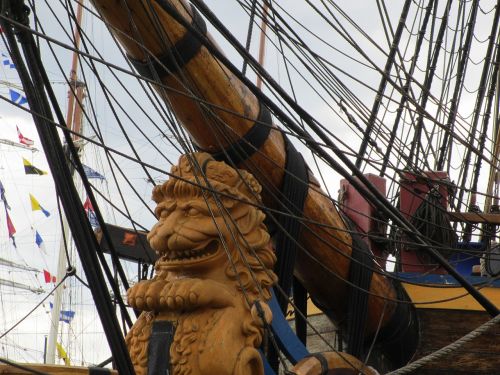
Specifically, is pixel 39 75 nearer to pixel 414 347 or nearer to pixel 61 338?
pixel 414 347

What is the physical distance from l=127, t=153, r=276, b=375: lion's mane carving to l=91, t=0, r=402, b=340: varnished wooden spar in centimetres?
23

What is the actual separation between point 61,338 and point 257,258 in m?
22.6

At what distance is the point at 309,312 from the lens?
18.0 ft

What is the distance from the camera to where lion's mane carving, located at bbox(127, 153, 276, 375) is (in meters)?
3.48

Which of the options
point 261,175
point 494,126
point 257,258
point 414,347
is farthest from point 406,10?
point 257,258

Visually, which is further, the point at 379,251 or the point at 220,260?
the point at 379,251

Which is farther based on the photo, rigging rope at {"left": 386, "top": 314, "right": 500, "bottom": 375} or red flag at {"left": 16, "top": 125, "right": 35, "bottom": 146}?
red flag at {"left": 16, "top": 125, "right": 35, "bottom": 146}

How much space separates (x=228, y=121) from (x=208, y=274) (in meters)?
0.73

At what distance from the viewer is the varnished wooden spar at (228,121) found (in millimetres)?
3703

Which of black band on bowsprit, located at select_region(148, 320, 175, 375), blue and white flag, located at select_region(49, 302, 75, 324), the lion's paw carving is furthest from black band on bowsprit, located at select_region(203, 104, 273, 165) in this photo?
blue and white flag, located at select_region(49, 302, 75, 324)

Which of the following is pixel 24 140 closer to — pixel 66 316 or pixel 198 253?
pixel 66 316

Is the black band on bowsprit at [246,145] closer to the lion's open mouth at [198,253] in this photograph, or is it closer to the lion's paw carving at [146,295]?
the lion's open mouth at [198,253]

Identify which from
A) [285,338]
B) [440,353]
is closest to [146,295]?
[285,338]

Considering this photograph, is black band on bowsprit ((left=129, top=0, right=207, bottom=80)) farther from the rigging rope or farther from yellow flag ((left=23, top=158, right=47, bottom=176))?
yellow flag ((left=23, top=158, right=47, bottom=176))
